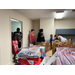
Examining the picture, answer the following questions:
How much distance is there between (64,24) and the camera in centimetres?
530

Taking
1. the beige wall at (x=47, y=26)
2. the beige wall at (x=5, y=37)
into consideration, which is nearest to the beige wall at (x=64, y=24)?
the beige wall at (x=47, y=26)

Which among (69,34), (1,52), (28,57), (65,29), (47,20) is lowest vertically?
(1,52)

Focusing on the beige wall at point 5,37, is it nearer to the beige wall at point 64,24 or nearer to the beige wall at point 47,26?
the beige wall at point 47,26

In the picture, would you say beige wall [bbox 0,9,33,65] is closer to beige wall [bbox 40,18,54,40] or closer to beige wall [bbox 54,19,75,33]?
beige wall [bbox 40,18,54,40]

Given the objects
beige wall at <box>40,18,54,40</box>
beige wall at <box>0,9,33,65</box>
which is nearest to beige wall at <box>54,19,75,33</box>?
beige wall at <box>40,18,54,40</box>

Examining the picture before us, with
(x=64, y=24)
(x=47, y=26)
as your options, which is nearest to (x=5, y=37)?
(x=47, y=26)

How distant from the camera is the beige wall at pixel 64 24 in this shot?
521 centimetres

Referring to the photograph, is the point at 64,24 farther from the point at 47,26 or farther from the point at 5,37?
the point at 5,37

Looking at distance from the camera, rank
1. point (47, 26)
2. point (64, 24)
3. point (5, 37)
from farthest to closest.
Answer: point (64, 24) < point (47, 26) < point (5, 37)

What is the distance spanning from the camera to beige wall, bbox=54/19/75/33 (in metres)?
5.21

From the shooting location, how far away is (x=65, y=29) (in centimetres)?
518
